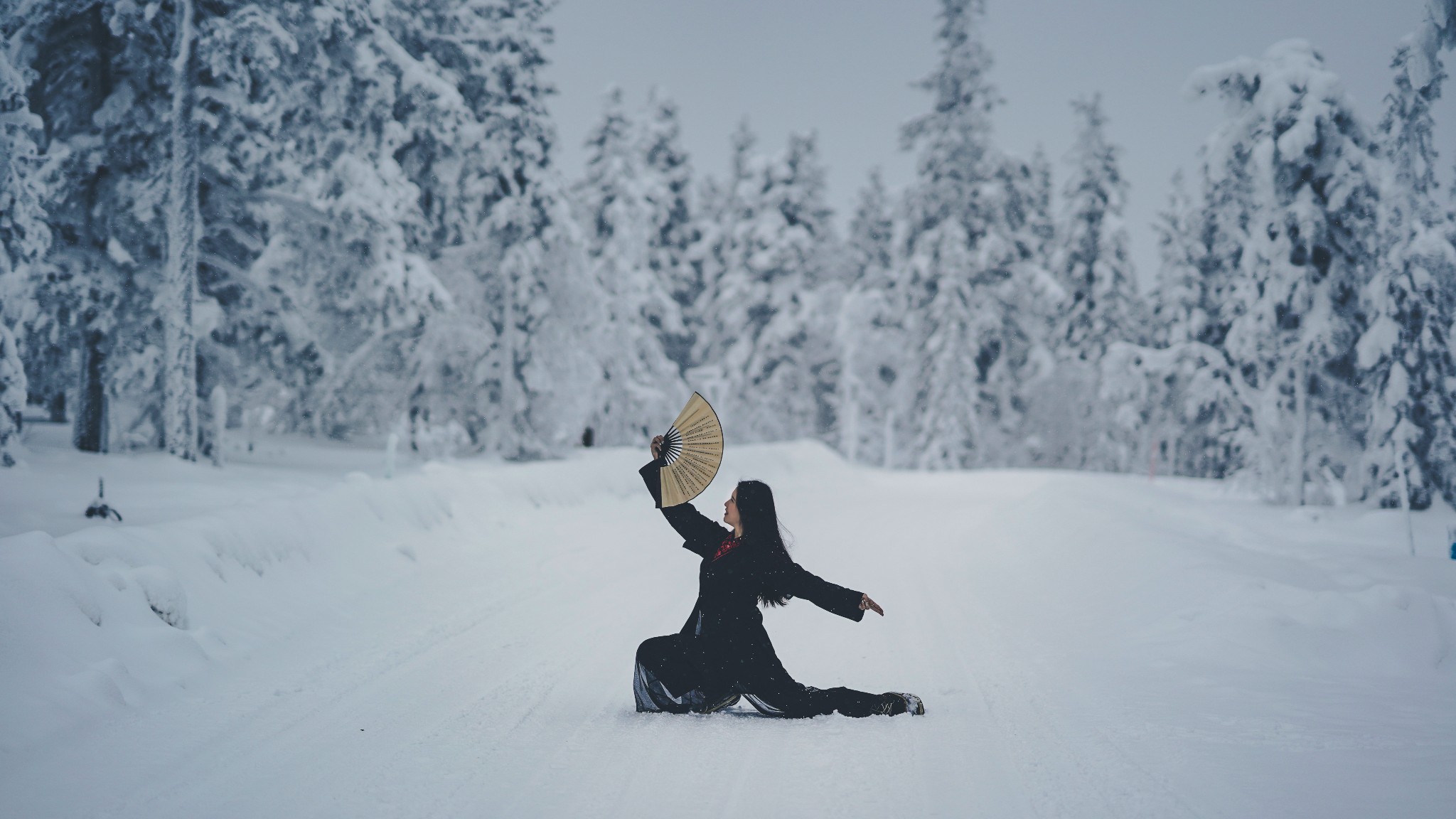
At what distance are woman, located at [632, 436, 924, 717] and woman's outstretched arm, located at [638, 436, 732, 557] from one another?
0.02 metres

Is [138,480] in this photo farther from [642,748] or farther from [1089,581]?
[1089,581]

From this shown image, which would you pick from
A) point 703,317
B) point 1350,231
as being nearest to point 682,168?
point 703,317

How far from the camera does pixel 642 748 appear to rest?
14.7 feet

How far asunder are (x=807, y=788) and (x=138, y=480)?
11.2 m

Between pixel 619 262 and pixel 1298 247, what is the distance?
2057 centimetres

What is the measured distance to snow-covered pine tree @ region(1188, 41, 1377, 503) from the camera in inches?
704

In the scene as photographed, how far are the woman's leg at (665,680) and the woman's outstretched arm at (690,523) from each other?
0.56 metres

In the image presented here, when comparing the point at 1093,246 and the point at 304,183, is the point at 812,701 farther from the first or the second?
the point at 1093,246

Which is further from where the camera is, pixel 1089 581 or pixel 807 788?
pixel 1089 581

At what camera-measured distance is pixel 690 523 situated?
5.19 metres

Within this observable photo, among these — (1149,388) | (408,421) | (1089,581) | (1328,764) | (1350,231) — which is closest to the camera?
(1328,764)

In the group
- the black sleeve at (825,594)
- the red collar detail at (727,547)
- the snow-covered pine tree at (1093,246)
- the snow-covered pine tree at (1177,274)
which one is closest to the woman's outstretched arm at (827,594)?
the black sleeve at (825,594)

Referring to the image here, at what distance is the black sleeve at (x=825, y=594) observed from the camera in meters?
4.86

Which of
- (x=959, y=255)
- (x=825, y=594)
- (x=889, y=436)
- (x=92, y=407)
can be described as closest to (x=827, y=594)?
(x=825, y=594)
